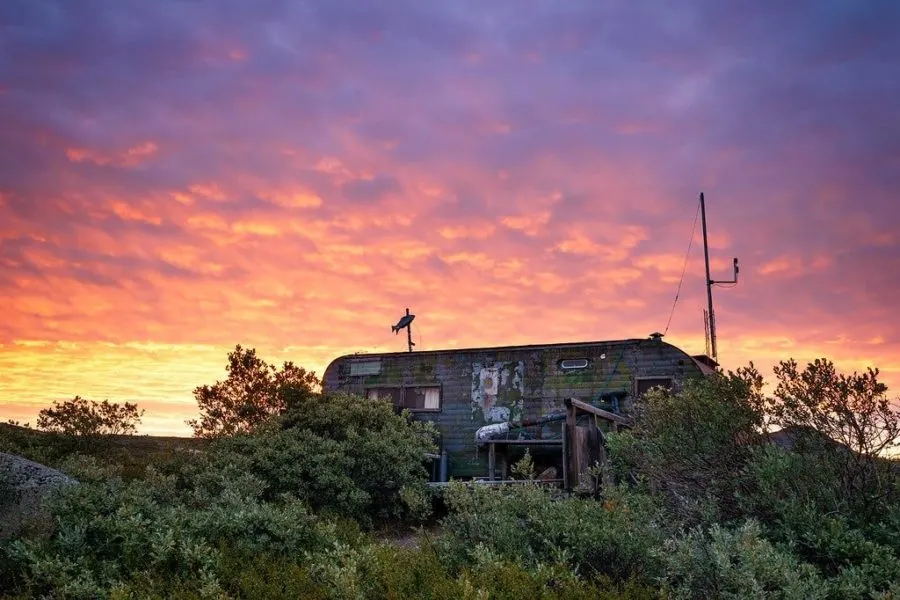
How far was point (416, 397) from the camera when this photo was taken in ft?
81.5

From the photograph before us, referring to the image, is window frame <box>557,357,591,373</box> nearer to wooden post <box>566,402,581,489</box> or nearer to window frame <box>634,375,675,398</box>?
window frame <box>634,375,675,398</box>

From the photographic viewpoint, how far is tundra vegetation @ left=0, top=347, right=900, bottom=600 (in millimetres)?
7090

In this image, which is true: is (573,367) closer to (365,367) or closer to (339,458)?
(365,367)

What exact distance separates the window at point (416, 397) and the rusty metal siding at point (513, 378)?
0.69 ft

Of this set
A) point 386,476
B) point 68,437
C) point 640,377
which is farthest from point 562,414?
point 68,437

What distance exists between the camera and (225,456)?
18.9 m

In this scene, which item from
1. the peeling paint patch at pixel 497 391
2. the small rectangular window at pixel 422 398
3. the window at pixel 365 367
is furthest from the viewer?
the window at pixel 365 367

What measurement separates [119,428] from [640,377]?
686 inches

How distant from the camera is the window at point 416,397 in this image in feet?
80.5

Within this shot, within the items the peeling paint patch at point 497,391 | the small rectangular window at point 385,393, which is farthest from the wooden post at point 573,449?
the small rectangular window at point 385,393

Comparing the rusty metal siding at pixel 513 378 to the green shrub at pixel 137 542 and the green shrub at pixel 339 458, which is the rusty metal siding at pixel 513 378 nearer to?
the green shrub at pixel 339 458

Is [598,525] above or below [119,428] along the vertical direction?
below

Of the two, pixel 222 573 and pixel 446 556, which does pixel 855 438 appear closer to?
pixel 446 556

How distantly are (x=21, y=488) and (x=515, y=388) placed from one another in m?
15.1
